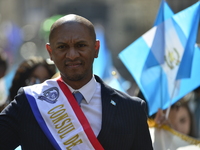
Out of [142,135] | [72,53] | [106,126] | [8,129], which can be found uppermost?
[72,53]

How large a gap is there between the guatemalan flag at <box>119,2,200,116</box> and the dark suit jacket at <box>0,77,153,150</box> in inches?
74.5

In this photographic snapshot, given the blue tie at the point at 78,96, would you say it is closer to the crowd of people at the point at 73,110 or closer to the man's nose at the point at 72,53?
the crowd of people at the point at 73,110

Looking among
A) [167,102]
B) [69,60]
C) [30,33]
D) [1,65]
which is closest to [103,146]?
[69,60]

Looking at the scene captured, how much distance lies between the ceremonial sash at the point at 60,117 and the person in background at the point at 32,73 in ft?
9.60

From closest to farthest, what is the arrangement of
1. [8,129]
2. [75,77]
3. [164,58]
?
[8,129], [75,77], [164,58]

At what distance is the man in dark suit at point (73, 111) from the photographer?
10.7ft

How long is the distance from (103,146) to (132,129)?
202 millimetres

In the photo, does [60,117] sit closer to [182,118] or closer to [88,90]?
[88,90]

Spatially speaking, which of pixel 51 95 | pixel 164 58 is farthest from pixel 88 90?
pixel 164 58

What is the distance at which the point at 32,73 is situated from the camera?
21.3 ft

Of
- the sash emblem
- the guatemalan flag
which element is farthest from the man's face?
the guatemalan flag

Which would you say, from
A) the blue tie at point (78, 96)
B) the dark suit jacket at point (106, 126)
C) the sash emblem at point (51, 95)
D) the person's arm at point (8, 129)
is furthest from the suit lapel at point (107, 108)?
the person's arm at point (8, 129)

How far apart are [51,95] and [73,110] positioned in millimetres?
176

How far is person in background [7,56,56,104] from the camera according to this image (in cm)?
641
